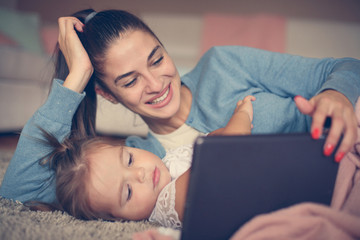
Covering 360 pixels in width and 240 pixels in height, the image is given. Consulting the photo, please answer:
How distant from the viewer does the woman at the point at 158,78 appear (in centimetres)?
98

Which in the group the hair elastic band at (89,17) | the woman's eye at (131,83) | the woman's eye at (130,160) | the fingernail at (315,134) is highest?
the hair elastic band at (89,17)

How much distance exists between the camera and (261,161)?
0.52 meters

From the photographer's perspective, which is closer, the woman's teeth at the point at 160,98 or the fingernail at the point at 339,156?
the fingernail at the point at 339,156

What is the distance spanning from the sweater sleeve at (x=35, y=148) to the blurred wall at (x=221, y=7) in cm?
210

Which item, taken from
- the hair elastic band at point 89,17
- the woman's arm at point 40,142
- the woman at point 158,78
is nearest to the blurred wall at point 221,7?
the hair elastic band at point 89,17

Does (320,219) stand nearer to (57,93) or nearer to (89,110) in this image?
(57,93)

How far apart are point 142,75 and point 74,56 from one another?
0.26 metres

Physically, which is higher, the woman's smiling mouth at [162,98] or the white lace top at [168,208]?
the woman's smiling mouth at [162,98]

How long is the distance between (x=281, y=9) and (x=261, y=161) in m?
2.94

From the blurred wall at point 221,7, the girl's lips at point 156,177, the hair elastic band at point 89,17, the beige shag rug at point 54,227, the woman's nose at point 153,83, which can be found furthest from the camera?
the blurred wall at point 221,7

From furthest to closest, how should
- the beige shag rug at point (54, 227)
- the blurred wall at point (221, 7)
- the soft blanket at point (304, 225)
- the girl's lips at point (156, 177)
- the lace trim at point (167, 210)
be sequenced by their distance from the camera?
the blurred wall at point (221, 7) < the girl's lips at point (156, 177) < the lace trim at point (167, 210) < the beige shag rug at point (54, 227) < the soft blanket at point (304, 225)

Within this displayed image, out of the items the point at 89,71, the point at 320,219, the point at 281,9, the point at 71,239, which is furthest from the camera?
the point at 281,9

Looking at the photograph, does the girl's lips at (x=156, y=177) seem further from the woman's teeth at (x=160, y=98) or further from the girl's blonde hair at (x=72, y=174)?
the woman's teeth at (x=160, y=98)

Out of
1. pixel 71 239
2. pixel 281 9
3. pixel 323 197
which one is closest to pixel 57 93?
pixel 71 239
